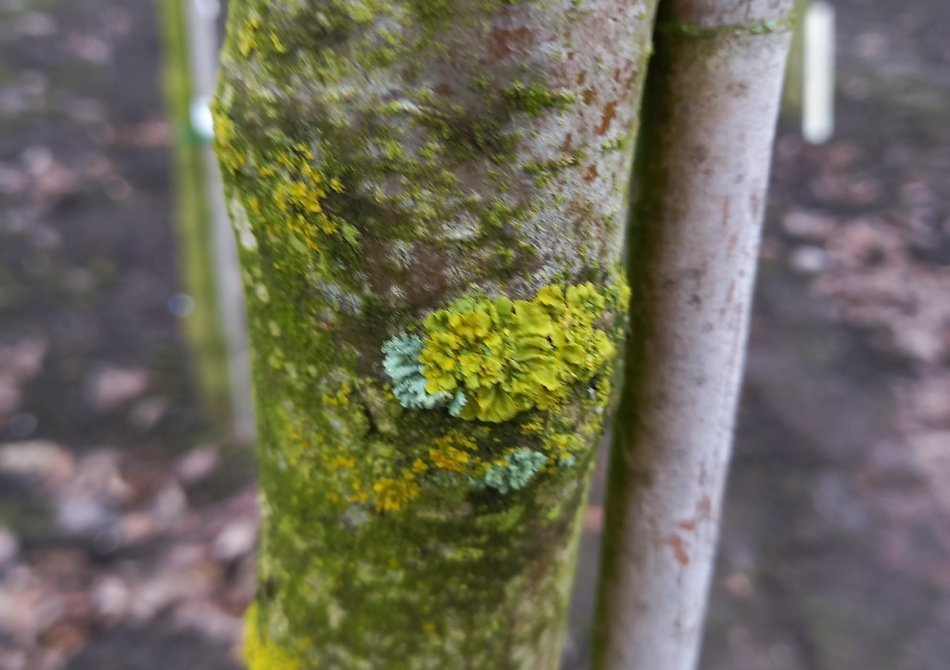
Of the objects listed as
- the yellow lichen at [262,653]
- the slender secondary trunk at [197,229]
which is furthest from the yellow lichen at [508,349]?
the slender secondary trunk at [197,229]

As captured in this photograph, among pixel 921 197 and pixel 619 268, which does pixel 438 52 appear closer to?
pixel 619 268

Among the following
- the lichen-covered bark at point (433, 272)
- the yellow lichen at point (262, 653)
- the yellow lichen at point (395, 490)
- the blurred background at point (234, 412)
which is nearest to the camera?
the lichen-covered bark at point (433, 272)

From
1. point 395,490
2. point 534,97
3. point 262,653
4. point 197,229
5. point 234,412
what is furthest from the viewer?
point 234,412

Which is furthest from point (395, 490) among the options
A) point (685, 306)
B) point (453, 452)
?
point (685, 306)

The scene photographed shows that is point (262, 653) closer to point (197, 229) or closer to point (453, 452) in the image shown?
point (453, 452)

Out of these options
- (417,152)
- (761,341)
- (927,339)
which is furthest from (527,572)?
(927,339)

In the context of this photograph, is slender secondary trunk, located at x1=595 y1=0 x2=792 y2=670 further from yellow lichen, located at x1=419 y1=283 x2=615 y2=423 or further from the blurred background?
the blurred background

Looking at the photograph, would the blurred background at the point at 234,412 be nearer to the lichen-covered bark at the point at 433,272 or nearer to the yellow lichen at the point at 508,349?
the lichen-covered bark at the point at 433,272
